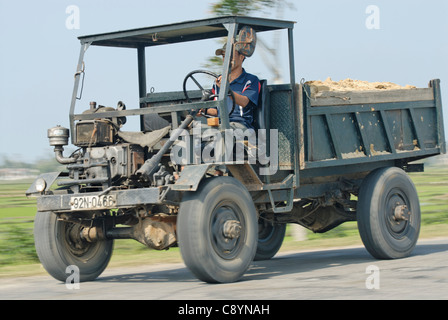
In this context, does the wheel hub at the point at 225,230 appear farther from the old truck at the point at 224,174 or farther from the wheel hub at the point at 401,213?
the wheel hub at the point at 401,213

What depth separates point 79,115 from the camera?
9.86 metres

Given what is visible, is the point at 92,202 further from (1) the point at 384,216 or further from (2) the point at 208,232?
(1) the point at 384,216

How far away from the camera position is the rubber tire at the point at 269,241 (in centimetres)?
1200

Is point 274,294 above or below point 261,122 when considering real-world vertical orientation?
below

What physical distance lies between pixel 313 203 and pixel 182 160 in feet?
8.60

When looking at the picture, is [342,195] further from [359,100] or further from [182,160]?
[182,160]

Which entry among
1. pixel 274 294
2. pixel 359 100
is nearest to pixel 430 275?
pixel 274 294

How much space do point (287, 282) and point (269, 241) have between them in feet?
11.2

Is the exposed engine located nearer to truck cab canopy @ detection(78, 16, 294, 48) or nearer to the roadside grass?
truck cab canopy @ detection(78, 16, 294, 48)

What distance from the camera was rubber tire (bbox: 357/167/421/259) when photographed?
35.1ft

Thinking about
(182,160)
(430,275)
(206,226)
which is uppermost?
(182,160)

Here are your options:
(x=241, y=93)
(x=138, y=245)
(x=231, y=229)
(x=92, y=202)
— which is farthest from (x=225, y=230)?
(x=138, y=245)
